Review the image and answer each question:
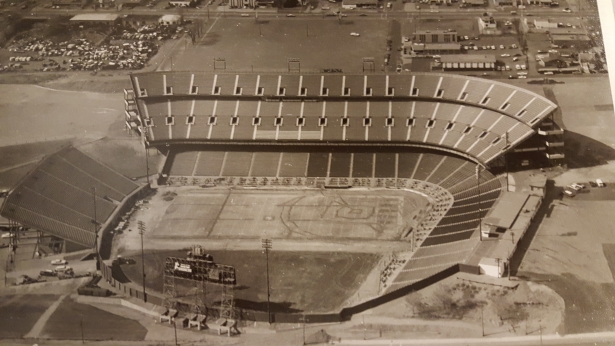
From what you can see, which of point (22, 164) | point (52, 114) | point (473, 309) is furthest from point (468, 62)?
point (22, 164)

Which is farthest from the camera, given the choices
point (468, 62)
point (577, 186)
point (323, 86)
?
point (468, 62)

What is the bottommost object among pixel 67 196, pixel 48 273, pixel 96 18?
pixel 48 273

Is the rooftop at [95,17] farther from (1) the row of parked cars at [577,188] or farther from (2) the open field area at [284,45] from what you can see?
(1) the row of parked cars at [577,188]

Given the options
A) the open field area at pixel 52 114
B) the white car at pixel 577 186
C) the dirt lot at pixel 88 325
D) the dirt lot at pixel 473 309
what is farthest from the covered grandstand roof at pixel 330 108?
the dirt lot at pixel 88 325

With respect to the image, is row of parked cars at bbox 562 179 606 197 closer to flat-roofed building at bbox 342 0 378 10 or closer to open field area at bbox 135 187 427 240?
open field area at bbox 135 187 427 240

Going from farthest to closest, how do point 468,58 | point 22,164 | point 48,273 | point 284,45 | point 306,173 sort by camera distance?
point 468,58
point 284,45
point 306,173
point 22,164
point 48,273

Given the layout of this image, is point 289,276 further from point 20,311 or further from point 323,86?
point 323,86

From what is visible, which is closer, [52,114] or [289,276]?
[289,276]
